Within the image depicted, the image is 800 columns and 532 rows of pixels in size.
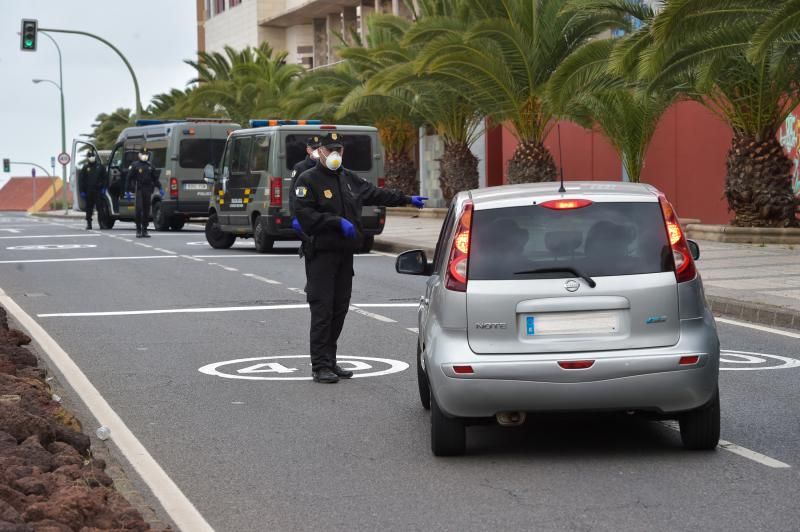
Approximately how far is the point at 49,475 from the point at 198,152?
28.7 metres

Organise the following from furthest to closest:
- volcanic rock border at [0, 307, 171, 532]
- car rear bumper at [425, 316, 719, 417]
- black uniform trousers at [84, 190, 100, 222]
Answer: black uniform trousers at [84, 190, 100, 222], car rear bumper at [425, 316, 719, 417], volcanic rock border at [0, 307, 171, 532]

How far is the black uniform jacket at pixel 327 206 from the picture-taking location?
9758 millimetres

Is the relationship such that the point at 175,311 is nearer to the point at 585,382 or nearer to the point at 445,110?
the point at 585,382

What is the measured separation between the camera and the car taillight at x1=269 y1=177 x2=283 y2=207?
2353 centimetres

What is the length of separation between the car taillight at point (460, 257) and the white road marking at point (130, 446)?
5.56ft

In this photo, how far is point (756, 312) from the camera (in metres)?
13.7

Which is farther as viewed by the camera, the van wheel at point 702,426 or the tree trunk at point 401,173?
the tree trunk at point 401,173

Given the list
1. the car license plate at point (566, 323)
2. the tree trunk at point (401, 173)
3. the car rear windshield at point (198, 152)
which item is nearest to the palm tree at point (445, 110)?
the car rear windshield at point (198, 152)

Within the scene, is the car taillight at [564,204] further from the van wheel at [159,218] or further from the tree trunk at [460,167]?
the tree trunk at [460,167]

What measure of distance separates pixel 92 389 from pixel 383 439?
265 centimetres

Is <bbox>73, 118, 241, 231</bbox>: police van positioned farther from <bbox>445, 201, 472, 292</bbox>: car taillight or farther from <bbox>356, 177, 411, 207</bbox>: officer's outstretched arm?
<bbox>445, 201, 472, 292</bbox>: car taillight

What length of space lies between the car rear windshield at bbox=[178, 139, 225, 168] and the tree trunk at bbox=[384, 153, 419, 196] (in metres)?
9.78

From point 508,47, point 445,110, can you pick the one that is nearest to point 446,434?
point 508,47

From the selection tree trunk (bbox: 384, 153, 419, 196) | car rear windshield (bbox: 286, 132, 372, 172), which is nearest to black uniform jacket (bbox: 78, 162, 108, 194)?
tree trunk (bbox: 384, 153, 419, 196)
